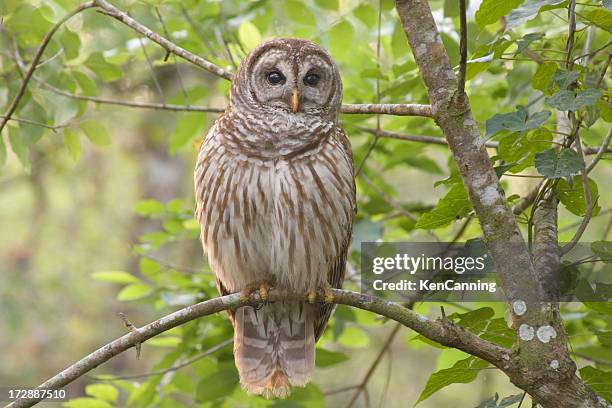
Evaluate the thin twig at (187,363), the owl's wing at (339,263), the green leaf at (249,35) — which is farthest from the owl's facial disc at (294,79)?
the thin twig at (187,363)

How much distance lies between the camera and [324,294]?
3105 millimetres

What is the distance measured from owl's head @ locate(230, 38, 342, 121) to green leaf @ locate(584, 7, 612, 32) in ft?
4.63

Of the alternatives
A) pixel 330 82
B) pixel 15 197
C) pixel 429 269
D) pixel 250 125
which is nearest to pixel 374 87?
pixel 330 82

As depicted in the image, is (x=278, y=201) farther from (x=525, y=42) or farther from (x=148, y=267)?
(x=525, y=42)

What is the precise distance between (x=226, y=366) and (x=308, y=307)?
45 centimetres

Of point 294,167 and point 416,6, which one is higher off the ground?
point 416,6

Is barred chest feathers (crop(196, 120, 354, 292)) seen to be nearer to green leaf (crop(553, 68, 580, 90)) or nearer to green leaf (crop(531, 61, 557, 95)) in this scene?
green leaf (crop(531, 61, 557, 95))

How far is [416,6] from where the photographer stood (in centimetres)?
246

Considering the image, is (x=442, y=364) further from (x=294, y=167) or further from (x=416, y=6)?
(x=416, y=6)

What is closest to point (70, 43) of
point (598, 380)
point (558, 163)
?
point (558, 163)

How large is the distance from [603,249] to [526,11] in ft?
2.66

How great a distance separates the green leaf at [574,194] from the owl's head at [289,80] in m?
1.16

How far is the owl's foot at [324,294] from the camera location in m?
2.93

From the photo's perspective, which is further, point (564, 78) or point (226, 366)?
point (226, 366)
